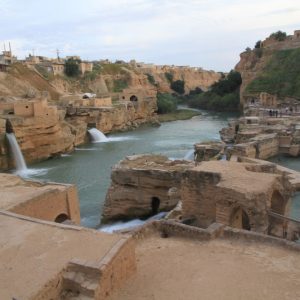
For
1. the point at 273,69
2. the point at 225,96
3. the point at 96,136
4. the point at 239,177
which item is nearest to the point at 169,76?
the point at 225,96

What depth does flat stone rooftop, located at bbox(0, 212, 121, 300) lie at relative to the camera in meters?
4.88

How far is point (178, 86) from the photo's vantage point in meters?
83.2

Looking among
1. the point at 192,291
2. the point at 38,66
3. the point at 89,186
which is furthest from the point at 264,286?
the point at 38,66

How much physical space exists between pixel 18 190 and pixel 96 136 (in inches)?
988

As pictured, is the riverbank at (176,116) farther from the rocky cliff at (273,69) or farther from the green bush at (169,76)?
the green bush at (169,76)

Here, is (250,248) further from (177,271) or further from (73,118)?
(73,118)

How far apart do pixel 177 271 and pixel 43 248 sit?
6.53 feet

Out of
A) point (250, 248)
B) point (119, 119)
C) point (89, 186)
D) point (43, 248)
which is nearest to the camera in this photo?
point (43, 248)

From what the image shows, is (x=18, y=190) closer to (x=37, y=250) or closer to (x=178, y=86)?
(x=37, y=250)

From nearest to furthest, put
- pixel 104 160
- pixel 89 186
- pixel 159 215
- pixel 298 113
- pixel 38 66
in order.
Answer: pixel 159 215 → pixel 89 186 → pixel 104 160 → pixel 298 113 → pixel 38 66

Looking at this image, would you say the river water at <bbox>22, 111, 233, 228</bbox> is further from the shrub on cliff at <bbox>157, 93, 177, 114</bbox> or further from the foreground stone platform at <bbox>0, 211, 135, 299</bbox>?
the shrub on cliff at <bbox>157, 93, 177, 114</bbox>

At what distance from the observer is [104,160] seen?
25.3 m

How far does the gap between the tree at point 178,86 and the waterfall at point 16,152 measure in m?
60.9

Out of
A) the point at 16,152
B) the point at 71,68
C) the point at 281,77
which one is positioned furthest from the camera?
the point at 71,68
